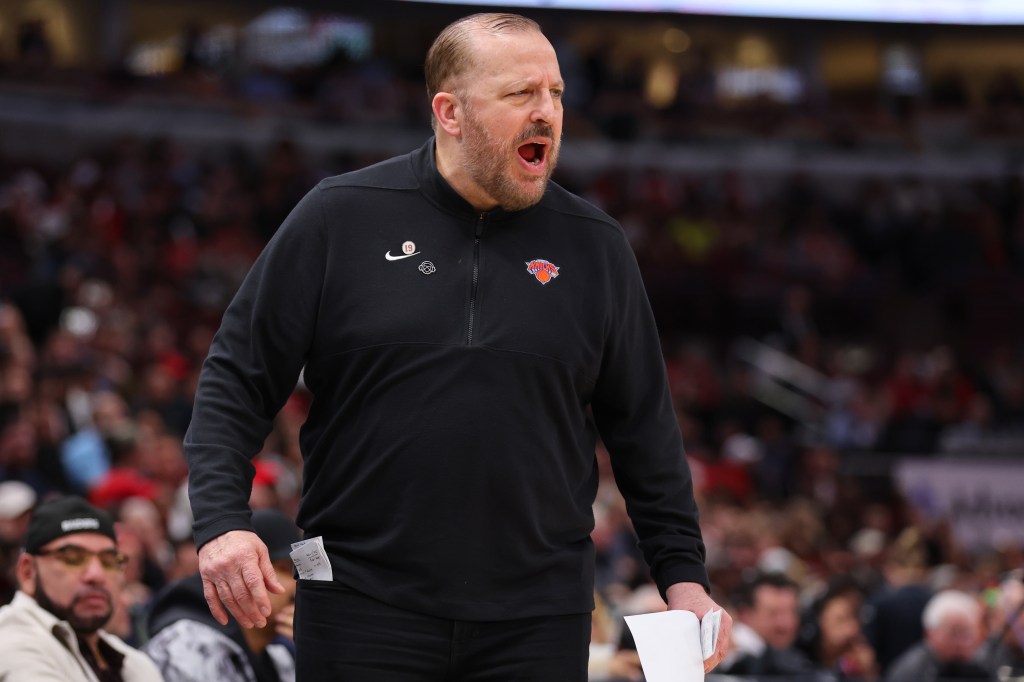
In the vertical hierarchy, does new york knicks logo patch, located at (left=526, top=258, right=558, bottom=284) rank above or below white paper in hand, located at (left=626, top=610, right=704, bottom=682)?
above

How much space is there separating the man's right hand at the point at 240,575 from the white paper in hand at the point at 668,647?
679 millimetres

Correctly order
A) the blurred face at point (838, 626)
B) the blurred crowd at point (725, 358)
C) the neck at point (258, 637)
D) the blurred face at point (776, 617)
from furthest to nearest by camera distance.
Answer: the blurred crowd at point (725, 358), the blurred face at point (838, 626), the blurred face at point (776, 617), the neck at point (258, 637)

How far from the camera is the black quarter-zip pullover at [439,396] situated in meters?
2.66

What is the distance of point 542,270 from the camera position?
284 centimetres

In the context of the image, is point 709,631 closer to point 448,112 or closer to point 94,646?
point 448,112

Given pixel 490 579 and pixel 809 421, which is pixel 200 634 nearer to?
pixel 490 579

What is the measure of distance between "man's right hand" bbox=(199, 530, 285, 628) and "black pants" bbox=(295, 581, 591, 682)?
0.17 metres

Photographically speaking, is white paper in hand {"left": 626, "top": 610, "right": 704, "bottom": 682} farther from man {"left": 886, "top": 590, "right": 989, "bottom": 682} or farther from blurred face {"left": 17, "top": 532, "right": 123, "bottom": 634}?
man {"left": 886, "top": 590, "right": 989, "bottom": 682}

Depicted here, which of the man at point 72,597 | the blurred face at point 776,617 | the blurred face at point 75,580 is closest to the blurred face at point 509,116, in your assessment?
the man at point 72,597

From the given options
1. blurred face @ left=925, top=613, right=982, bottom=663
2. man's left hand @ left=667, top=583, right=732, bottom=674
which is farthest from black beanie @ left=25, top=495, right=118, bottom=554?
blurred face @ left=925, top=613, right=982, bottom=663

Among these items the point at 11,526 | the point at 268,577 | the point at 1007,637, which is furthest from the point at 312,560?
the point at 1007,637

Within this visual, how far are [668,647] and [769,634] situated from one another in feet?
14.7

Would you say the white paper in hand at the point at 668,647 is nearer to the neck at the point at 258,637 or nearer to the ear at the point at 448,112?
the ear at the point at 448,112

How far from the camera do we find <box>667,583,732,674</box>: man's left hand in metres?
2.78
